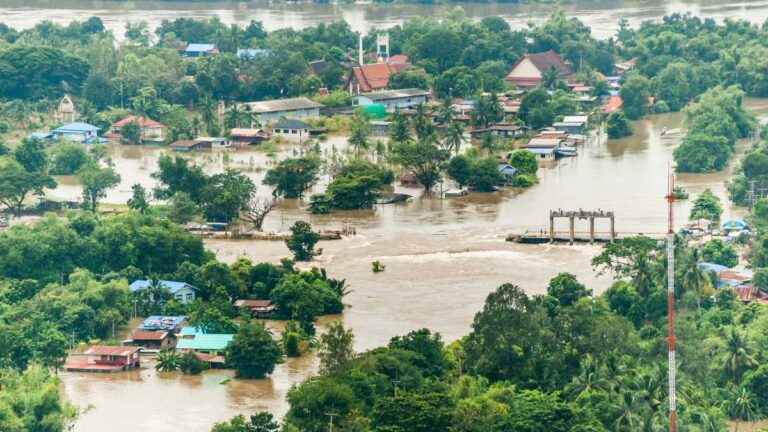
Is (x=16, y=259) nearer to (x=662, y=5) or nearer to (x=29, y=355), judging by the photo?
A: (x=29, y=355)

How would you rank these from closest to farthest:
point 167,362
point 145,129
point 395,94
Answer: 1. point 167,362
2. point 145,129
3. point 395,94

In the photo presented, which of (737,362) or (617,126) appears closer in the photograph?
(737,362)

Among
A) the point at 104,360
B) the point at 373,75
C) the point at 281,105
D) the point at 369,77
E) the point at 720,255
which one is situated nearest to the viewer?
the point at 104,360

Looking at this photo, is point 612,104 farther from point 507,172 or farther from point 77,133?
point 77,133

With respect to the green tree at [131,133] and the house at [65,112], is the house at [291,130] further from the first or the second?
the house at [65,112]

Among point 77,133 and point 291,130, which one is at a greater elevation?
point 77,133

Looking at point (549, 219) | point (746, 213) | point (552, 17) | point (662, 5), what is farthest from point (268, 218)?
point (662, 5)

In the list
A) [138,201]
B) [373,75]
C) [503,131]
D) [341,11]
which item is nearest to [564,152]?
[503,131]
